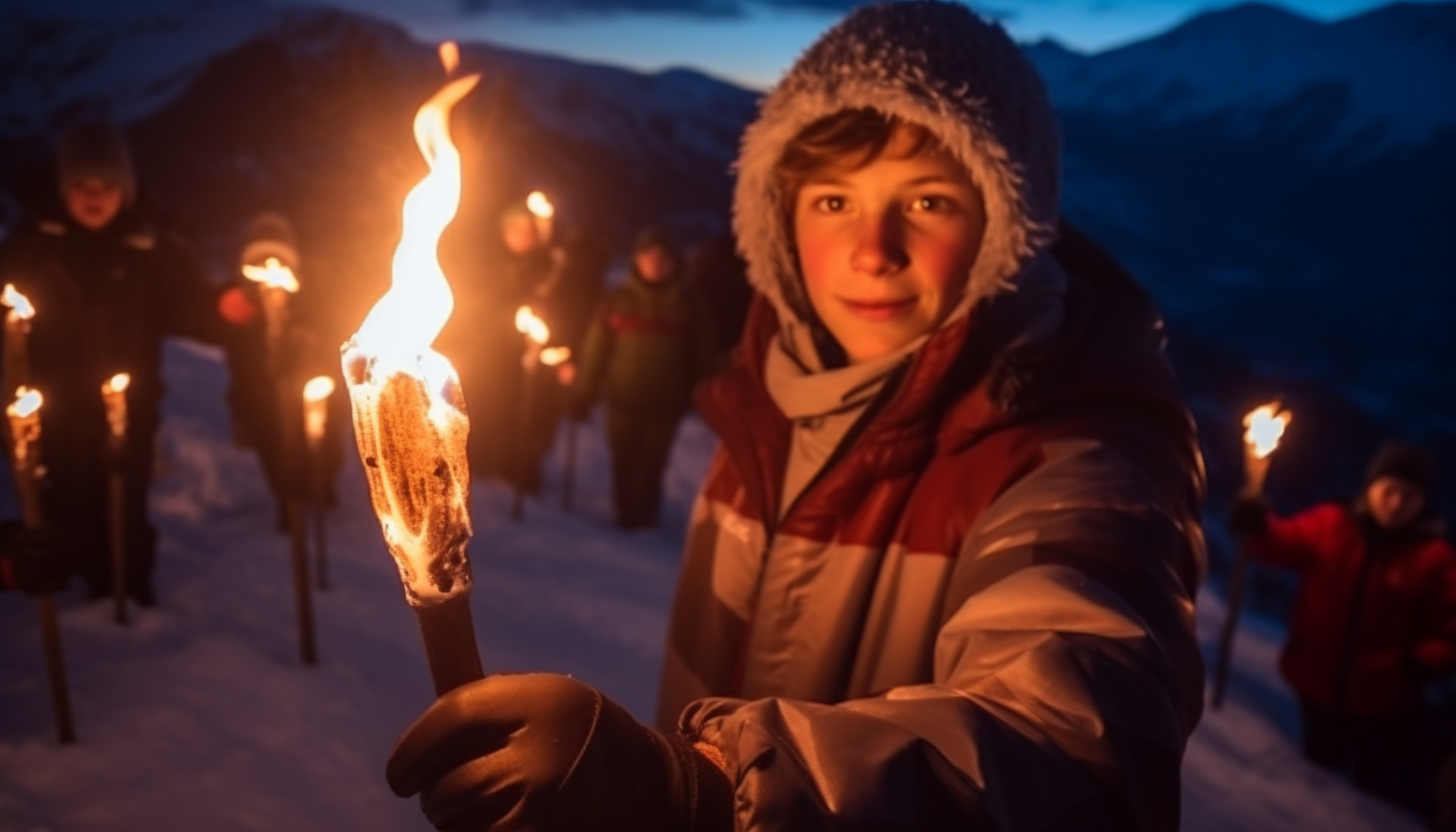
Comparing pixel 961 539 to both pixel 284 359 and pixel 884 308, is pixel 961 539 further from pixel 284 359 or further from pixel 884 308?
pixel 284 359

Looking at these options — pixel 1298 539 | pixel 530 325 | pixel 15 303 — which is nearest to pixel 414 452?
pixel 15 303

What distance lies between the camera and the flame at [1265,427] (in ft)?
13.4

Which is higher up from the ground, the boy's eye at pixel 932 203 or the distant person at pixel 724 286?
the boy's eye at pixel 932 203

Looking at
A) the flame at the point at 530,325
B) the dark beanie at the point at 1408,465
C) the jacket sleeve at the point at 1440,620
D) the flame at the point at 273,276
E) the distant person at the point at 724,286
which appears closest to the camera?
the flame at the point at 273,276

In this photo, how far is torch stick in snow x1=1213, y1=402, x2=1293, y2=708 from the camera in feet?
13.5

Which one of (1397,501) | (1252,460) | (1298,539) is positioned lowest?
→ (1298,539)

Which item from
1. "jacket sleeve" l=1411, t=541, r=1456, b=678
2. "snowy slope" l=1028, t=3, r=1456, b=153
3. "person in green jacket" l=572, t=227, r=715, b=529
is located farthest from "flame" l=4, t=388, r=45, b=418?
"snowy slope" l=1028, t=3, r=1456, b=153

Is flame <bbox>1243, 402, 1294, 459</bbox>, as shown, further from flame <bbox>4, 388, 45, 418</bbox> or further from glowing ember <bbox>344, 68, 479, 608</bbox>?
flame <bbox>4, 388, 45, 418</bbox>

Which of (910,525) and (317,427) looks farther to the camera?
(317,427)

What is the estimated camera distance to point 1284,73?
344 feet

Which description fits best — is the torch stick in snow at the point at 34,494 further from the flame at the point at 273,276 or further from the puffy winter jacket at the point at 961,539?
the puffy winter jacket at the point at 961,539

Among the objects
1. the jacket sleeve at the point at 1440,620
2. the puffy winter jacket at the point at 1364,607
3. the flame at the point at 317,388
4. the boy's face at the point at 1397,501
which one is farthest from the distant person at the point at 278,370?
the jacket sleeve at the point at 1440,620

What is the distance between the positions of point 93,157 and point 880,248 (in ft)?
13.6

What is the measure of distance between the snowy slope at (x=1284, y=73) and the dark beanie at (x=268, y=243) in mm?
82732
